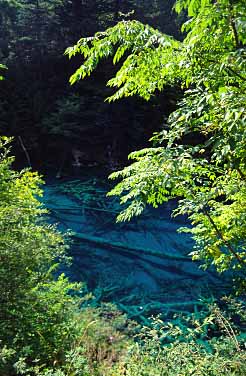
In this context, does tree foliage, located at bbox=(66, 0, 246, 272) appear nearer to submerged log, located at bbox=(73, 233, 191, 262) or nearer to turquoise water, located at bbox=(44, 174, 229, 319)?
turquoise water, located at bbox=(44, 174, 229, 319)

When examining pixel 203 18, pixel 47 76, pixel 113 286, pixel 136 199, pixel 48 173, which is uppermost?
pixel 203 18

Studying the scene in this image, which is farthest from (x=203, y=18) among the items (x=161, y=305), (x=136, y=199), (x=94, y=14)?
(x=94, y=14)

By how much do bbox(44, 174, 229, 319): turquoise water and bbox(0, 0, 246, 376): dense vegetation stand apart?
1.16 m

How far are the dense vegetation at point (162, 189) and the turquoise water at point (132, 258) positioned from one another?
1160 millimetres

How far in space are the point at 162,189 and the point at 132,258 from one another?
523 centimetres

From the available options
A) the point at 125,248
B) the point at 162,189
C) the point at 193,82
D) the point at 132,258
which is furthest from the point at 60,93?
the point at 162,189

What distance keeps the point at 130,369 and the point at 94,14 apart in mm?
12413

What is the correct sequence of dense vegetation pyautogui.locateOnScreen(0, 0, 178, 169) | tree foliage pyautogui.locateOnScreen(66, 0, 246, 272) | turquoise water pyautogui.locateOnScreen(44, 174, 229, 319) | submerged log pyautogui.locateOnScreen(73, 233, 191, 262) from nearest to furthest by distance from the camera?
tree foliage pyautogui.locateOnScreen(66, 0, 246, 272) → turquoise water pyautogui.locateOnScreen(44, 174, 229, 319) → submerged log pyautogui.locateOnScreen(73, 233, 191, 262) → dense vegetation pyautogui.locateOnScreen(0, 0, 178, 169)

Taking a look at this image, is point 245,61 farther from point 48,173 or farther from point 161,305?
point 48,173

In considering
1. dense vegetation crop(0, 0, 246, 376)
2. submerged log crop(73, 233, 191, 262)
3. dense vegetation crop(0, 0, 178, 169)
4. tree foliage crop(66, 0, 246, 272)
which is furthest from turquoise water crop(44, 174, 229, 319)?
dense vegetation crop(0, 0, 178, 169)

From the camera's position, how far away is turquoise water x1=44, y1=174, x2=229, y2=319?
5363mm

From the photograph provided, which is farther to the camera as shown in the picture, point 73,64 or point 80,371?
point 73,64

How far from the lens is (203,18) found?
A: 4.95ft

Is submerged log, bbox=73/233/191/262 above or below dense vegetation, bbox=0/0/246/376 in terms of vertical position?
below
